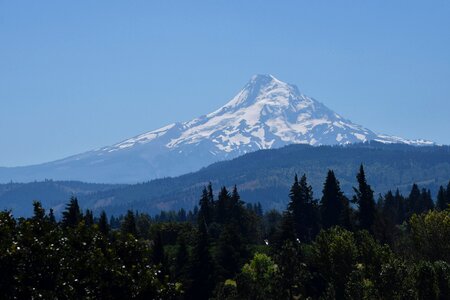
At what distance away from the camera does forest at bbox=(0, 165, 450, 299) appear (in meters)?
46.7

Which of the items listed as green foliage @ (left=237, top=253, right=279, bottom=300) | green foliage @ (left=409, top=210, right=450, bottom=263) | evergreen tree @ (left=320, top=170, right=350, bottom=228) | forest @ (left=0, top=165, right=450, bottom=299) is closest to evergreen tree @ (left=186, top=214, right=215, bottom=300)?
forest @ (left=0, top=165, right=450, bottom=299)

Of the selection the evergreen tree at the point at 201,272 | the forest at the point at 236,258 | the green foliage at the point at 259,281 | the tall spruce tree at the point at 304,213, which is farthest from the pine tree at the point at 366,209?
the evergreen tree at the point at 201,272

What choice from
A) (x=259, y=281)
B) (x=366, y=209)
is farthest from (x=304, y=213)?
(x=259, y=281)

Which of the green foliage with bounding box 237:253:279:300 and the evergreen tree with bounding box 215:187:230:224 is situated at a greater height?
the evergreen tree with bounding box 215:187:230:224

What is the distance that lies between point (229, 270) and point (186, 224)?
2299 inches

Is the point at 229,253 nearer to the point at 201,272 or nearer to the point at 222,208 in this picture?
the point at 201,272

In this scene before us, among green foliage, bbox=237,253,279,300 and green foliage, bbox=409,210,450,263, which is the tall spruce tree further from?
green foliage, bbox=409,210,450,263

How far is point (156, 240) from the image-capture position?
11494 centimetres

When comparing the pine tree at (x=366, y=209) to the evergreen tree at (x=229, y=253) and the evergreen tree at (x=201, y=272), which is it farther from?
the evergreen tree at (x=201, y=272)

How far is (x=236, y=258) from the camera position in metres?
124

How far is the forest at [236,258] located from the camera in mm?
46703

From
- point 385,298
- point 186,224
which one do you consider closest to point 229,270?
point 385,298

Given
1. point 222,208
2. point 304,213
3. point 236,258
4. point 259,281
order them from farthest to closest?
point 222,208
point 304,213
point 236,258
point 259,281

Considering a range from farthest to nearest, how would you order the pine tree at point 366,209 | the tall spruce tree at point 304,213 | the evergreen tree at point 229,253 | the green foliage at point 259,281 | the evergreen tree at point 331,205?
the tall spruce tree at point 304,213 → the evergreen tree at point 331,205 → the pine tree at point 366,209 → the evergreen tree at point 229,253 → the green foliage at point 259,281
